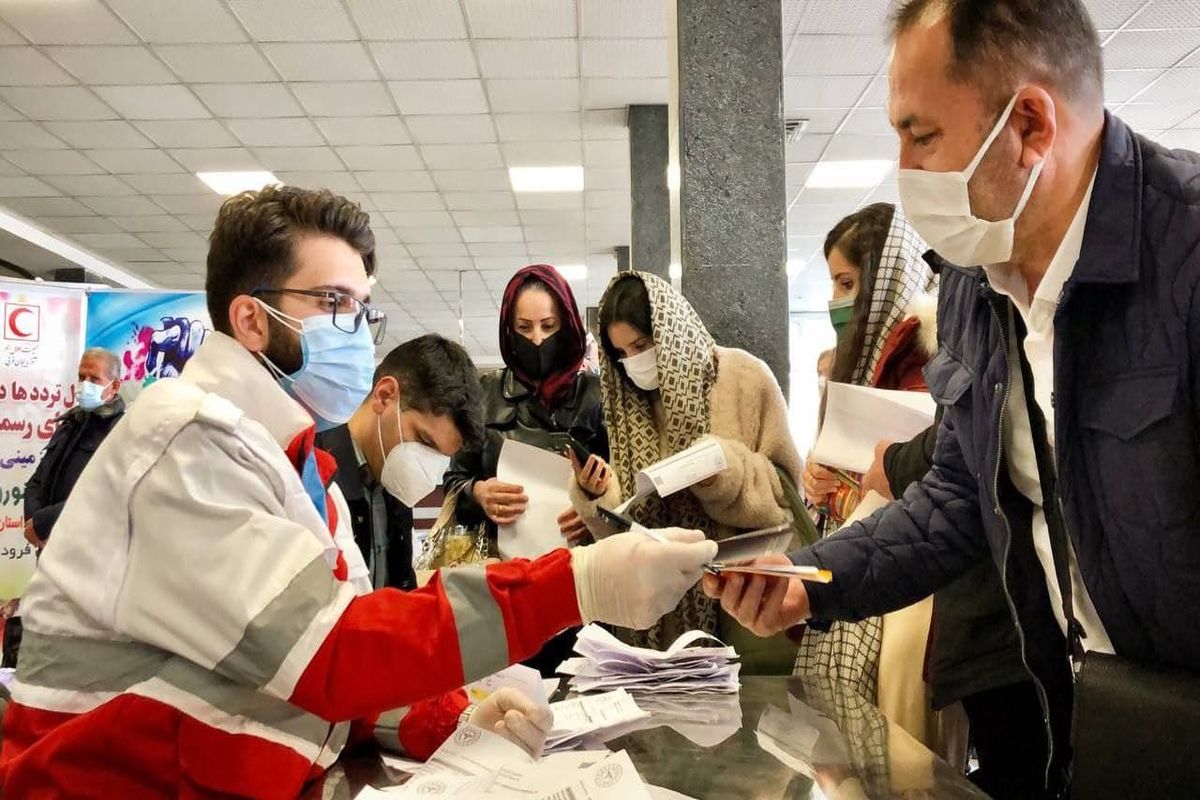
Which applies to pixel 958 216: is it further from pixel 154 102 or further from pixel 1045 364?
pixel 154 102

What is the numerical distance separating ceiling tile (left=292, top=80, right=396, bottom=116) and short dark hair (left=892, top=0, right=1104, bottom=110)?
488cm

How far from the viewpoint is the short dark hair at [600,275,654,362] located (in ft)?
7.60

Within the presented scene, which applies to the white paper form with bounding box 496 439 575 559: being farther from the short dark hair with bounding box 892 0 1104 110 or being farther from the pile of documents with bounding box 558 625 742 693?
the short dark hair with bounding box 892 0 1104 110

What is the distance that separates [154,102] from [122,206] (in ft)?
7.88

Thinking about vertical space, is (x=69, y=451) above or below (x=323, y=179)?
below

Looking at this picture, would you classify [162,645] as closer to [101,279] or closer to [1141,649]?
[1141,649]

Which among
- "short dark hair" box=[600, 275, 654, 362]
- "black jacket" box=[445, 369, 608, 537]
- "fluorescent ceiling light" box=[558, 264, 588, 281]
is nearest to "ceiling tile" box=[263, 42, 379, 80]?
"black jacket" box=[445, 369, 608, 537]

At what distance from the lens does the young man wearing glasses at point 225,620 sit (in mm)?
938

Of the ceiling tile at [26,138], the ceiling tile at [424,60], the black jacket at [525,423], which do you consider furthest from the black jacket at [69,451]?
the ceiling tile at [26,138]

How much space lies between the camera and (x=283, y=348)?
1.39 meters

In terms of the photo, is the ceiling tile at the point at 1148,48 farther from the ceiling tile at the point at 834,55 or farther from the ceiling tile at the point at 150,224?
the ceiling tile at the point at 150,224


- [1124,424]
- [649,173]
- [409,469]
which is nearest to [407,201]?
[649,173]

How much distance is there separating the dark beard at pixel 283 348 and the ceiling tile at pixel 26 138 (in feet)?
19.3

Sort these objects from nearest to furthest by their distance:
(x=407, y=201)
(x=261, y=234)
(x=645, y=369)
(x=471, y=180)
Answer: (x=261, y=234)
(x=645, y=369)
(x=471, y=180)
(x=407, y=201)
